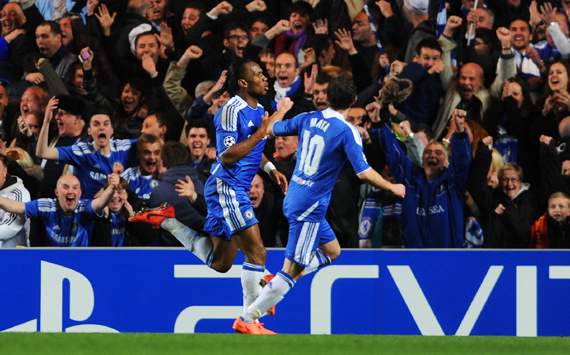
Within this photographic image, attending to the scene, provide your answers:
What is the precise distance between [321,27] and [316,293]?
91.5 inches

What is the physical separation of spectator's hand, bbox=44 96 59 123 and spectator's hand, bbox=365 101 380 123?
2.55m

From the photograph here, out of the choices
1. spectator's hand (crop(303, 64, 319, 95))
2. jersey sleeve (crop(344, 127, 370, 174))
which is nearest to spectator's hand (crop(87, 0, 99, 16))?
spectator's hand (crop(303, 64, 319, 95))

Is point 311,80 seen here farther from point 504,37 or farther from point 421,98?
point 504,37

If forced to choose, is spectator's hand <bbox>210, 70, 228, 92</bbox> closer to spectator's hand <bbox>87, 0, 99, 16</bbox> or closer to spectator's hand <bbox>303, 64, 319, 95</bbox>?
spectator's hand <bbox>303, 64, 319, 95</bbox>

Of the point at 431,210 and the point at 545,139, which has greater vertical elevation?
the point at 545,139

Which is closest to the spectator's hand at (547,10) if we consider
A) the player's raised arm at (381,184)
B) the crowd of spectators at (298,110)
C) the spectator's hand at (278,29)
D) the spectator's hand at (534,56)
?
the crowd of spectators at (298,110)

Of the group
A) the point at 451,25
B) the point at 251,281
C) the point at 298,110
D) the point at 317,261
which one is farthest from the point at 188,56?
the point at 317,261

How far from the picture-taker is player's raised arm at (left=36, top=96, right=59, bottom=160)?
28.8 feet

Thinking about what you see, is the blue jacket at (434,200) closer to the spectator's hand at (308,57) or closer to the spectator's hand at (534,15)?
the spectator's hand at (308,57)

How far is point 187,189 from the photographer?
28.0 feet

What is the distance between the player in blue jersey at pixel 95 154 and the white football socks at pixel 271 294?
7.66 ft

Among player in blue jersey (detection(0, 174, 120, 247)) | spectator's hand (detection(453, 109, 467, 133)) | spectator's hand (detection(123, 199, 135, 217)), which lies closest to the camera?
spectator's hand (detection(453, 109, 467, 133))

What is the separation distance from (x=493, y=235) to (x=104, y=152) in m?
3.14

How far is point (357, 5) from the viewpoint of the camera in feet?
30.7
